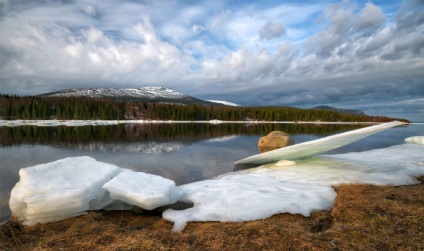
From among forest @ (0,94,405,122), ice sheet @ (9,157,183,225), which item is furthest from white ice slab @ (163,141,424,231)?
forest @ (0,94,405,122)

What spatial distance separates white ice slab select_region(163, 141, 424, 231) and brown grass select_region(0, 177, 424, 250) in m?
0.38

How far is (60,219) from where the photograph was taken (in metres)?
5.78

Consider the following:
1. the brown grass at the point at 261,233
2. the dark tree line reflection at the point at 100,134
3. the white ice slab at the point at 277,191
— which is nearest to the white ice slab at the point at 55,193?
the brown grass at the point at 261,233

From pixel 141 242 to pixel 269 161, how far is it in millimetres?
10425

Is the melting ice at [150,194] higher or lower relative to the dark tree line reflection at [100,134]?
higher

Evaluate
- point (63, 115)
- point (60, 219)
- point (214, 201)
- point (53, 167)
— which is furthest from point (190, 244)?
point (63, 115)

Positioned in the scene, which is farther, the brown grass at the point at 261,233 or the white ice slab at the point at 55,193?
the white ice slab at the point at 55,193

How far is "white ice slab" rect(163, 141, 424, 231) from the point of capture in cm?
583

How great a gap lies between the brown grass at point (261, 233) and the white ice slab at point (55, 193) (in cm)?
26

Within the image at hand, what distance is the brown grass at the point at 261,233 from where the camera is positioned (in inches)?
156

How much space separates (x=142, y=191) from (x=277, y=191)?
383 centimetres

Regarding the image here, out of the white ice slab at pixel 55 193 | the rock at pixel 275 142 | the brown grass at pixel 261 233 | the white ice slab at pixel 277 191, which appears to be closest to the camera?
the brown grass at pixel 261 233

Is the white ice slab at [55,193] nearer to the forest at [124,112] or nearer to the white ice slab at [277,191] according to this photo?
the white ice slab at [277,191]

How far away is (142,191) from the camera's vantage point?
6.09 m
